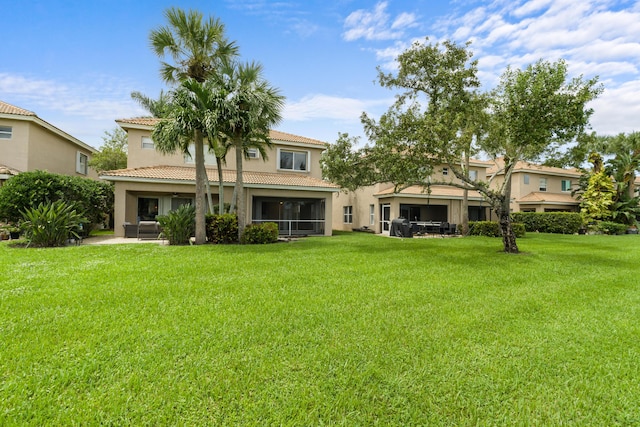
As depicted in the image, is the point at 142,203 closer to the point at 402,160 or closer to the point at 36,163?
the point at 36,163

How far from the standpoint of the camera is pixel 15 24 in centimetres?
1323

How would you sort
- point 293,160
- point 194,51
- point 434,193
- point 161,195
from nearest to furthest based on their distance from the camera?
point 194,51 < point 161,195 < point 293,160 < point 434,193

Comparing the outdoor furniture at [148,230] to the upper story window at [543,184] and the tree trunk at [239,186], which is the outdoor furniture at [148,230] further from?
the upper story window at [543,184]

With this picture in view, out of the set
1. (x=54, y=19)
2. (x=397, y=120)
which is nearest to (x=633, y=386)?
(x=397, y=120)

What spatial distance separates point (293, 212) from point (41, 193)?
1481cm

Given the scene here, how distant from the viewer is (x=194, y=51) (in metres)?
13.0

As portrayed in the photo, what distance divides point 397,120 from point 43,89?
20.8 metres

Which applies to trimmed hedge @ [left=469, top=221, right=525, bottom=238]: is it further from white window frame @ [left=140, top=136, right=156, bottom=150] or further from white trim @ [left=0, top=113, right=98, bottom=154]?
white trim @ [left=0, top=113, right=98, bottom=154]

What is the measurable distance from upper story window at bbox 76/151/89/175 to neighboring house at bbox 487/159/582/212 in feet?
122

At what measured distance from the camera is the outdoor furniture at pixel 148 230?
1566 centimetres

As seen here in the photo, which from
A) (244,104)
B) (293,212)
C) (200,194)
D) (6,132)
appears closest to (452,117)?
(244,104)

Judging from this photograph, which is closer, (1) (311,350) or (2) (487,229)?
(1) (311,350)

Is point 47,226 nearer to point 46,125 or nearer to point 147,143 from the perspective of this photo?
point 147,143

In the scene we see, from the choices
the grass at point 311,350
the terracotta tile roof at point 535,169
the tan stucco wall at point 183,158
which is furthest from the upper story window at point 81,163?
the terracotta tile roof at point 535,169
